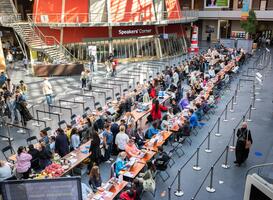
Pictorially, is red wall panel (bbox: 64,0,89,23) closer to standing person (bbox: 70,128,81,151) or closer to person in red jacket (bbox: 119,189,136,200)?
standing person (bbox: 70,128,81,151)

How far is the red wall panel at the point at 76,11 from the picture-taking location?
3234 cm

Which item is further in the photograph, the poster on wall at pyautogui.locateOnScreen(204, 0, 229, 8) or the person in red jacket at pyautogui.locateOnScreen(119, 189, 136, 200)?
the poster on wall at pyautogui.locateOnScreen(204, 0, 229, 8)

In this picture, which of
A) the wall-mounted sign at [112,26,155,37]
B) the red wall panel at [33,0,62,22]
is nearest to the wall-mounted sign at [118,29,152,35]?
the wall-mounted sign at [112,26,155,37]

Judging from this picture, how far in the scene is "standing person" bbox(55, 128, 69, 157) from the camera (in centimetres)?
1152

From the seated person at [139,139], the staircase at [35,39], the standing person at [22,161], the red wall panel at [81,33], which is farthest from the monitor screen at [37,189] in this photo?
the red wall panel at [81,33]

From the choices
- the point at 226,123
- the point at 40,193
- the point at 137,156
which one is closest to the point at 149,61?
the point at 226,123

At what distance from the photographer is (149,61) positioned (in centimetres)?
3506

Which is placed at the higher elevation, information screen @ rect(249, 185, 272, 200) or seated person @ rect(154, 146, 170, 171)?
information screen @ rect(249, 185, 272, 200)

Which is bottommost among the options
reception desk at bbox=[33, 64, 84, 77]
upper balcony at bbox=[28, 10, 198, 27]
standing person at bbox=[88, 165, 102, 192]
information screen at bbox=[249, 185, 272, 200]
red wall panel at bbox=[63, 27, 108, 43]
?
standing person at bbox=[88, 165, 102, 192]

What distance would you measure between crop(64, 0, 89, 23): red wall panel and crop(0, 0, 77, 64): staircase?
2.88 metres

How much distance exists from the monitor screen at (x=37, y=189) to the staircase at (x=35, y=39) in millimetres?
25780

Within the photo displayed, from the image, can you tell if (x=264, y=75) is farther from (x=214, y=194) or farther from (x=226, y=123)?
(x=214, y=194)

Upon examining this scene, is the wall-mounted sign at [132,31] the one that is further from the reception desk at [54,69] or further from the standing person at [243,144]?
the standing person at [243,144]

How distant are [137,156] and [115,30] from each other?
24748 millimetres
